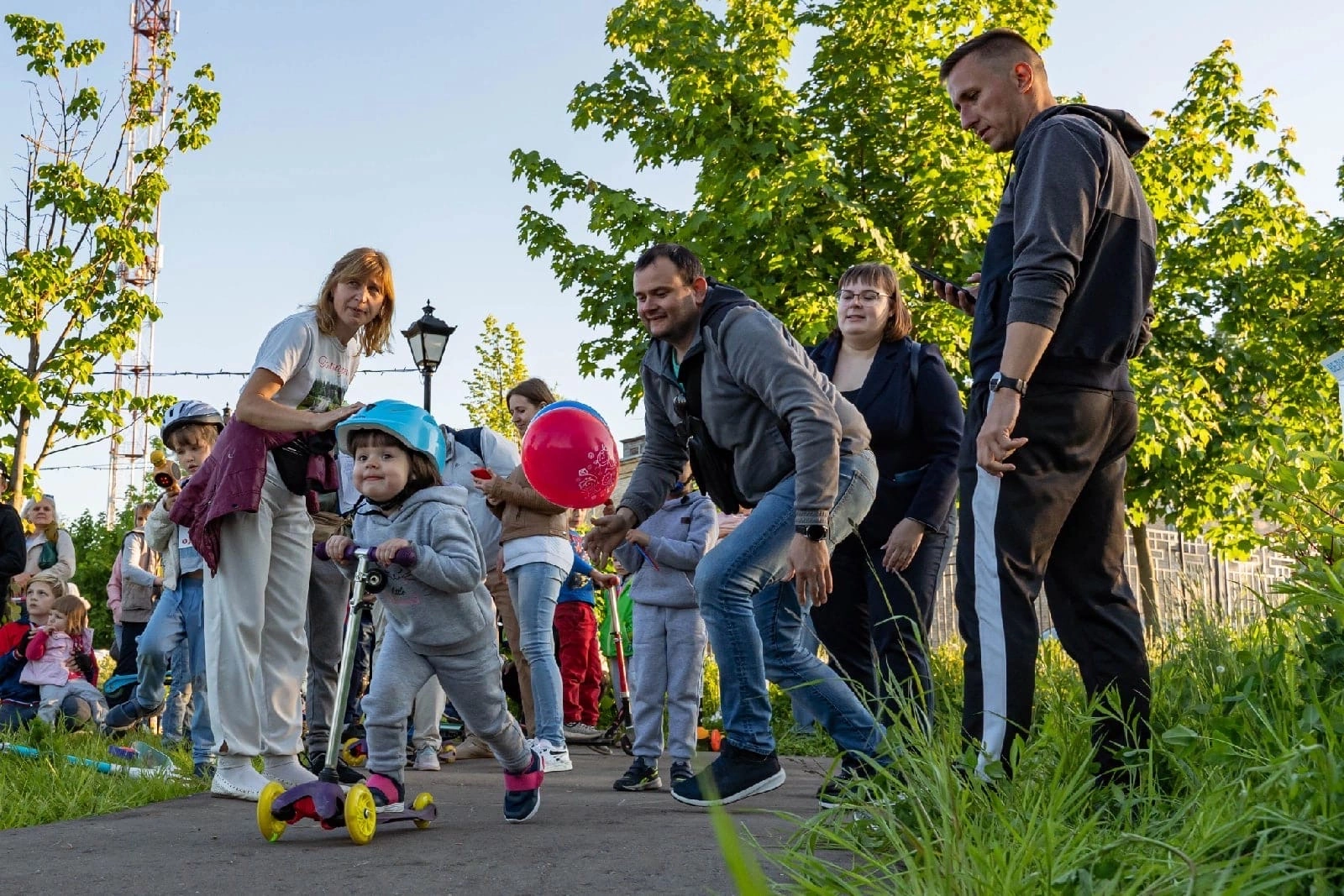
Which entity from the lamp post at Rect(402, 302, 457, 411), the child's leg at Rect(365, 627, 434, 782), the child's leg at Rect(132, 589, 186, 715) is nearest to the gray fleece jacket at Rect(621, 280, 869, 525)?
the child's leg at Rect(365, 627, 434, 782)

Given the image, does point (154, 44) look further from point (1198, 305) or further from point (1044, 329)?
point (1044, 329)

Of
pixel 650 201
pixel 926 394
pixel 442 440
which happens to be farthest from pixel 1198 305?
pixel 442 440

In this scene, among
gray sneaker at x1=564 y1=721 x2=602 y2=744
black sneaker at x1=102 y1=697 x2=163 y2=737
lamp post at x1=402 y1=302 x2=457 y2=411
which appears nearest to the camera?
black sneaker at x1=102 y1=697 x2=163 y2=737

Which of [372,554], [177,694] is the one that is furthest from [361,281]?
[177,694]

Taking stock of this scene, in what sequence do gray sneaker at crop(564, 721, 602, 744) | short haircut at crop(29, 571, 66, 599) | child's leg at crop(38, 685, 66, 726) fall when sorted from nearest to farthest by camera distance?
child's leg at crop(38, 685, 66, 726) < gray sneaker at crop(564, 721, 602, 744) < short haircut at crop(29, 571, 66, 599)

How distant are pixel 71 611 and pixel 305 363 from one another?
4.82 metres

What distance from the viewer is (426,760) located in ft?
23.4

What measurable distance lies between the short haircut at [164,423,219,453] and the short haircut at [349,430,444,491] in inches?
75.5

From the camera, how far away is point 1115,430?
3.57 m

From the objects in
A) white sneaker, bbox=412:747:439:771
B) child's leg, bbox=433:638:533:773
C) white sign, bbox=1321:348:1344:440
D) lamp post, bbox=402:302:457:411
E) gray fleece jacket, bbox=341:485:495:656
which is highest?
lamp post, bbox=402:302:457:411

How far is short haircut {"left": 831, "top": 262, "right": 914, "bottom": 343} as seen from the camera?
5.39 metres

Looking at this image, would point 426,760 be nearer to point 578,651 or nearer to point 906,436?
point 578,651

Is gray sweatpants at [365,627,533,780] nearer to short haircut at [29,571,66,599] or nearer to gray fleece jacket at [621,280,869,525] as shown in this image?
gray fleece jacket at [621,280,869,525]

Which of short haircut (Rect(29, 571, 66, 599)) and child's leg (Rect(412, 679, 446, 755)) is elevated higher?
short haircut (Rect(29, 571, 66, 599))
